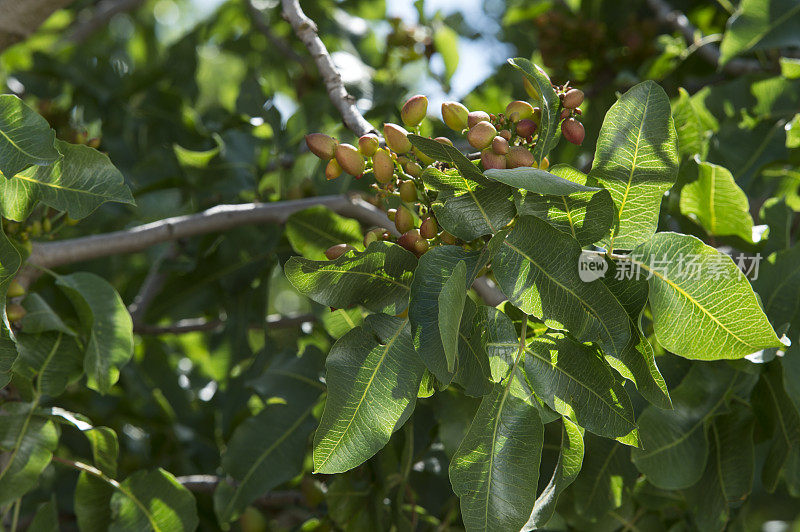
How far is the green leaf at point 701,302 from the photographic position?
707 millimetres

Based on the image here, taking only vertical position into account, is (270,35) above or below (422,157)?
below

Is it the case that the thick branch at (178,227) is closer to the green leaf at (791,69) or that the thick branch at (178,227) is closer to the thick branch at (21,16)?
the thick branch at (21,16)

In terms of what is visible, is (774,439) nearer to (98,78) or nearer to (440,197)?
(440,197)

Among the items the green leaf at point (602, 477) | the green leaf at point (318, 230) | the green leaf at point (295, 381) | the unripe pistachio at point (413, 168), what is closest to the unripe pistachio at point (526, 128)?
the unripe pistachio at point (413, 168)

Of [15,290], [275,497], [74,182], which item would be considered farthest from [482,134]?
[275,497]

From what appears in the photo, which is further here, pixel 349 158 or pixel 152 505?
pixel 152 505

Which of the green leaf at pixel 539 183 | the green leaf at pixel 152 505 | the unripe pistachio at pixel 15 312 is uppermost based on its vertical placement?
the green leaf at pixel 539 183

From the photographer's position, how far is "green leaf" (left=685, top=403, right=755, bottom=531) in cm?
98

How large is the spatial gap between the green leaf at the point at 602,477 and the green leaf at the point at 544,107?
0.44 meters

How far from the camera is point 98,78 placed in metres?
1.92

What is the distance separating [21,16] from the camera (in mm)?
1489

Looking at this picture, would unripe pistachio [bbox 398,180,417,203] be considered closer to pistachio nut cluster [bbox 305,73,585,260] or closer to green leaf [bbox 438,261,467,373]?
pistachio nut cluster [bbox 305,73,585,260]

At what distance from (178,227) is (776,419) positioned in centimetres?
89

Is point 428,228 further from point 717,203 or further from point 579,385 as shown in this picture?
point 717,203
